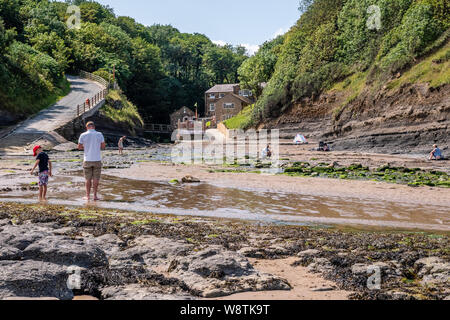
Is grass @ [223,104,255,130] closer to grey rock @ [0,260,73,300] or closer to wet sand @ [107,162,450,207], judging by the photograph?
wet sand @ [107,162,450,207]

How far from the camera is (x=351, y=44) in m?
41.2

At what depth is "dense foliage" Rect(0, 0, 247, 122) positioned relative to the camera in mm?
38500

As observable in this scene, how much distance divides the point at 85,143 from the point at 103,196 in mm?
2068

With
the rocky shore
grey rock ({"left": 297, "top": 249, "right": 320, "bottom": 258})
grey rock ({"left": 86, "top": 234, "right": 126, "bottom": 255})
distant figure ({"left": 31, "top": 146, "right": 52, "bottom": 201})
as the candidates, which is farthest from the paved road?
grey rock ({"left": 297, "top": 249, "right": 320, "bottom": 258})

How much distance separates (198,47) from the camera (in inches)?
4852

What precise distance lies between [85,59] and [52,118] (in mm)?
27510

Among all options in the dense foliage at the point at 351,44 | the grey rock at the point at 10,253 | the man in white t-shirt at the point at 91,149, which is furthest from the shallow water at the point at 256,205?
the dense foliage at the point at 351,44

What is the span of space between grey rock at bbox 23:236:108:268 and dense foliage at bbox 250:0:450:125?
32.0m

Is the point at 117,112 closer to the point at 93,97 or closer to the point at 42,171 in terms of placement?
the point at 93,97

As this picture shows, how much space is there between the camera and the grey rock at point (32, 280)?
382cm

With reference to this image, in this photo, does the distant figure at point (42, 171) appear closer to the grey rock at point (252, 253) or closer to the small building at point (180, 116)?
the grey rock at point (252, 253)

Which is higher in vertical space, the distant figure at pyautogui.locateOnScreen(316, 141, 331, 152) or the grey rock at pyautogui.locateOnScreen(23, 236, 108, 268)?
the distant figure at pyautogui.locateOnScreen(316, 141, 331, 152)

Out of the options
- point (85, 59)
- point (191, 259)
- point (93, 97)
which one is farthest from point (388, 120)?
point (85, 59)
